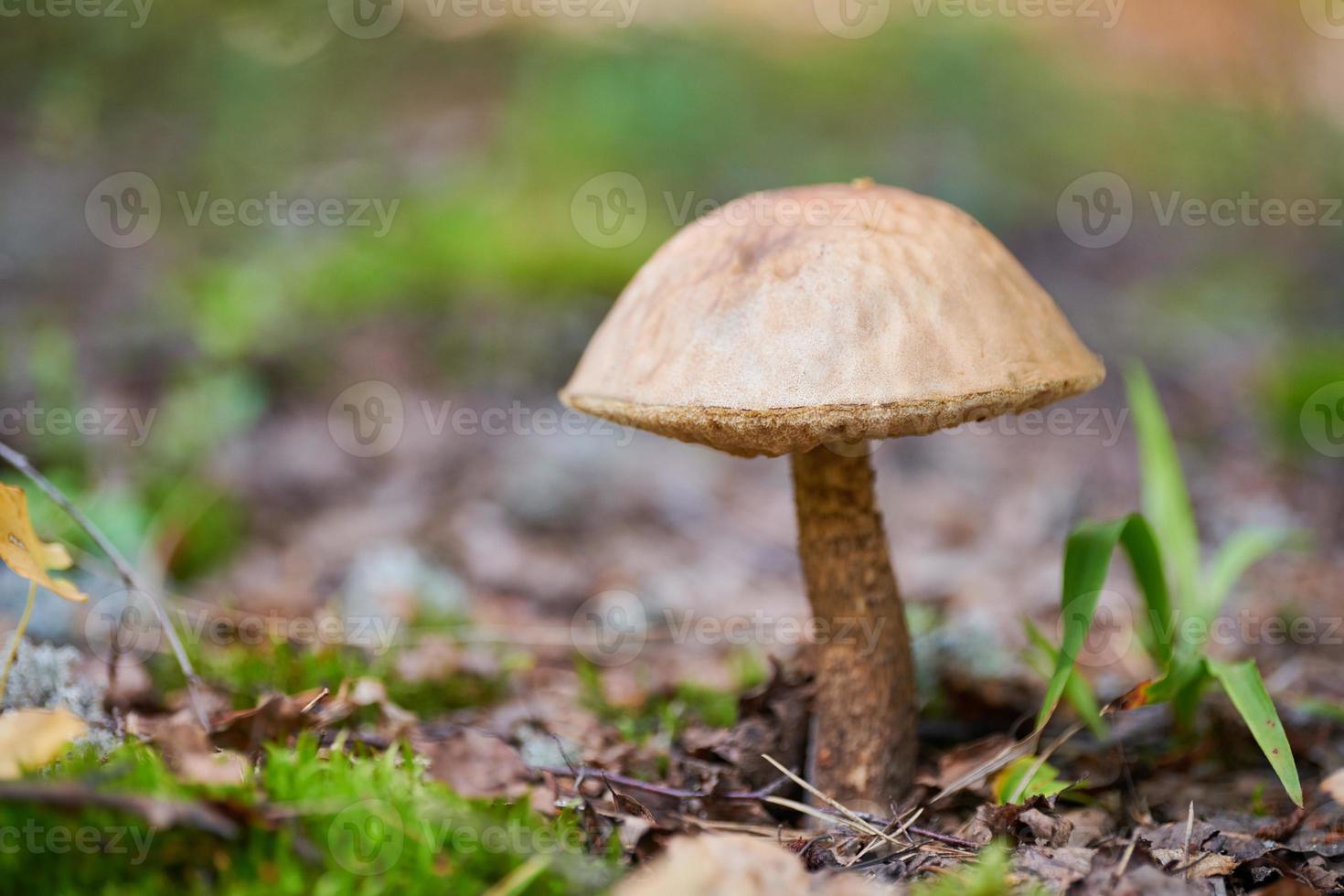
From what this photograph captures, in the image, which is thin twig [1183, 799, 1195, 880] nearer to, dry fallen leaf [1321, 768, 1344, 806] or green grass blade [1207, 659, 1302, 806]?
green grass blade [1207, 659, 1302, 806]

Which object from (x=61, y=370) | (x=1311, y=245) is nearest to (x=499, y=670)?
(x=61, y=370)

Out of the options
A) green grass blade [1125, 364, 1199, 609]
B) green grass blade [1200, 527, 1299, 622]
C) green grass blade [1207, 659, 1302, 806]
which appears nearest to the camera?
green grass blade [1207, 659, 1302, 806]

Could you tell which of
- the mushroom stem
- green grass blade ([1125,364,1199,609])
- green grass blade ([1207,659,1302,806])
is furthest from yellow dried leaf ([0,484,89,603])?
green grass blade ([1125,364,1199,609])

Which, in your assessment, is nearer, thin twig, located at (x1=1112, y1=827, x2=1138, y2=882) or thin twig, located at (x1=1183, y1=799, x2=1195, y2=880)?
thin twig, located at (x1=1112, y1=827, x2=1138, y2=882)

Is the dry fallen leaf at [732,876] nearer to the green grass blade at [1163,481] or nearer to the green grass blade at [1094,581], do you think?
the green grass blade at [1094,581]

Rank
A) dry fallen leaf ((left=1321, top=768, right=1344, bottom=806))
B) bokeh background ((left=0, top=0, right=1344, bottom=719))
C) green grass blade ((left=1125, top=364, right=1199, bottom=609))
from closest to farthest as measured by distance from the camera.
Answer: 1. dry fallen leaf ((left=1321, top=768, right=1344, bottom=806))
2. green grass blade ((left=1125, top=364, right=1199, bottom=609))
3. bokeh background ((left=0, top=0, right=1344, bottom=719))

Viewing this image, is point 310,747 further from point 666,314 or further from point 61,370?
point 61,370

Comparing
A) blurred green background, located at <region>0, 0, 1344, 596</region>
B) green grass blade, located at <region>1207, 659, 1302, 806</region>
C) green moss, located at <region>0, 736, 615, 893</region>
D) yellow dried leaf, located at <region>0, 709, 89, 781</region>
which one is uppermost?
blurred green background, located at <region>0, 0, 1344, 596</region>
